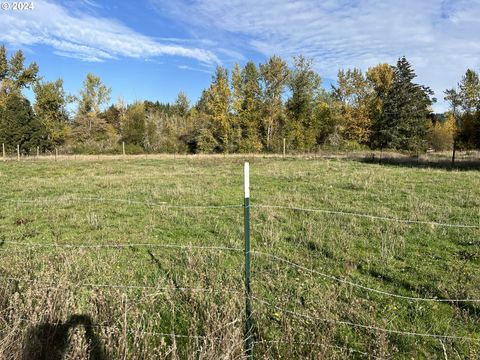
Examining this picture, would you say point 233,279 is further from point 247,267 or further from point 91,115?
point 91,115

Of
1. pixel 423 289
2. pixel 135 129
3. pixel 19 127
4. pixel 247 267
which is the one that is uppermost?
pixel 135 129

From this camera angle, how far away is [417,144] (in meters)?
52.8

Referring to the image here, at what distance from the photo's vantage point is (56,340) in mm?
3752

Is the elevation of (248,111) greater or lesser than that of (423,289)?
greater

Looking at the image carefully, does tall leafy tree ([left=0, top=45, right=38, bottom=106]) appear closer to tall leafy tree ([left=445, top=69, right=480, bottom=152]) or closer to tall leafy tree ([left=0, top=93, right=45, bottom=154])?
tall leafy tree ([left=0, top=93, right=45, bottom=154])

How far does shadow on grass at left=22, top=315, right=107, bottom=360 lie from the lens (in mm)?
3469

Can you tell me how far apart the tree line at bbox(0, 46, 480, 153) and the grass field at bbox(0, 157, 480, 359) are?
42.2 meters

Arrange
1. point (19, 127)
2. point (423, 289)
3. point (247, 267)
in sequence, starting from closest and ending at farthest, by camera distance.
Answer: point (247, 267) → point (423, 289) → point (19, 127)

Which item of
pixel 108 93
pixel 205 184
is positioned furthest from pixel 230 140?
pixel 205 184

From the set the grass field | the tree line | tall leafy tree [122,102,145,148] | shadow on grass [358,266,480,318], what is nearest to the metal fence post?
the grass field

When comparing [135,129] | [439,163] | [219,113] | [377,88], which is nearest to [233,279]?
[439,163]

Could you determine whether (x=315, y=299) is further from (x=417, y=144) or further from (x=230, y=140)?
(x=417, y=144)

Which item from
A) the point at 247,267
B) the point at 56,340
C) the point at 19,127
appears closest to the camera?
the point at 56,340

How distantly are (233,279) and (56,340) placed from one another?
2463 millimetres
